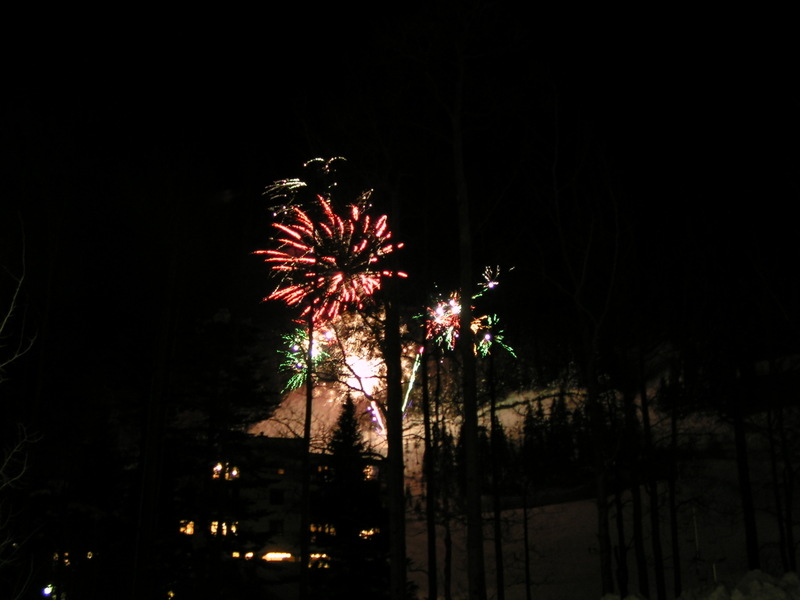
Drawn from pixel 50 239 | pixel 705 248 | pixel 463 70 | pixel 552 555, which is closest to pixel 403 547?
pixel 463 70

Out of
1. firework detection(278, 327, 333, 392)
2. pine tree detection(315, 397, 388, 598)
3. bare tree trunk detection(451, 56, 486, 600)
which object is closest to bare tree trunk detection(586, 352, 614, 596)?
bare tree trunk detection(451, 56, 486, 600)

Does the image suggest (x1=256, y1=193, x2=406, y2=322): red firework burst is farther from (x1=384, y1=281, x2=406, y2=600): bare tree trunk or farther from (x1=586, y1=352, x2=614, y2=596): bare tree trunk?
(x1=586, y1=352, x2=614, y2=596): bare tree trunk

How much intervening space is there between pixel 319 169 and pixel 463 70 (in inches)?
167

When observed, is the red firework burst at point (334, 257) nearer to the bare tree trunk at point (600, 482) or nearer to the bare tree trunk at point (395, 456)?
the bare tree trunk at point (395, 456)

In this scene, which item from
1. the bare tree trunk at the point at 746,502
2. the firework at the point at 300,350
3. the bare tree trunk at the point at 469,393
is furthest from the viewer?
the firework at the point at 300,350

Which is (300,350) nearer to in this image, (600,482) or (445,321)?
(445,321)

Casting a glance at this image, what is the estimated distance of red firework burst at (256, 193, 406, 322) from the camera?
16062 mm

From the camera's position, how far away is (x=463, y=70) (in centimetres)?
1440

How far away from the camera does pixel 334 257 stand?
16.5 meters

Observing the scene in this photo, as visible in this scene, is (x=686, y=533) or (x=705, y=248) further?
(x=686, y=533)

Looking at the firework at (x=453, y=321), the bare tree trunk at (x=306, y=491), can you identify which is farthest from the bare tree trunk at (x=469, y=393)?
the bare tree trunk at (x=306, y=491)

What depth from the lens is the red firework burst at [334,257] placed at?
1606cm

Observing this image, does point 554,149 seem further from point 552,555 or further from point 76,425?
point 552,555

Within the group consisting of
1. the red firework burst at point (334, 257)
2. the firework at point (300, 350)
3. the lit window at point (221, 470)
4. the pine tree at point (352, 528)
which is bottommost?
the pine tree at point (352, 528)
